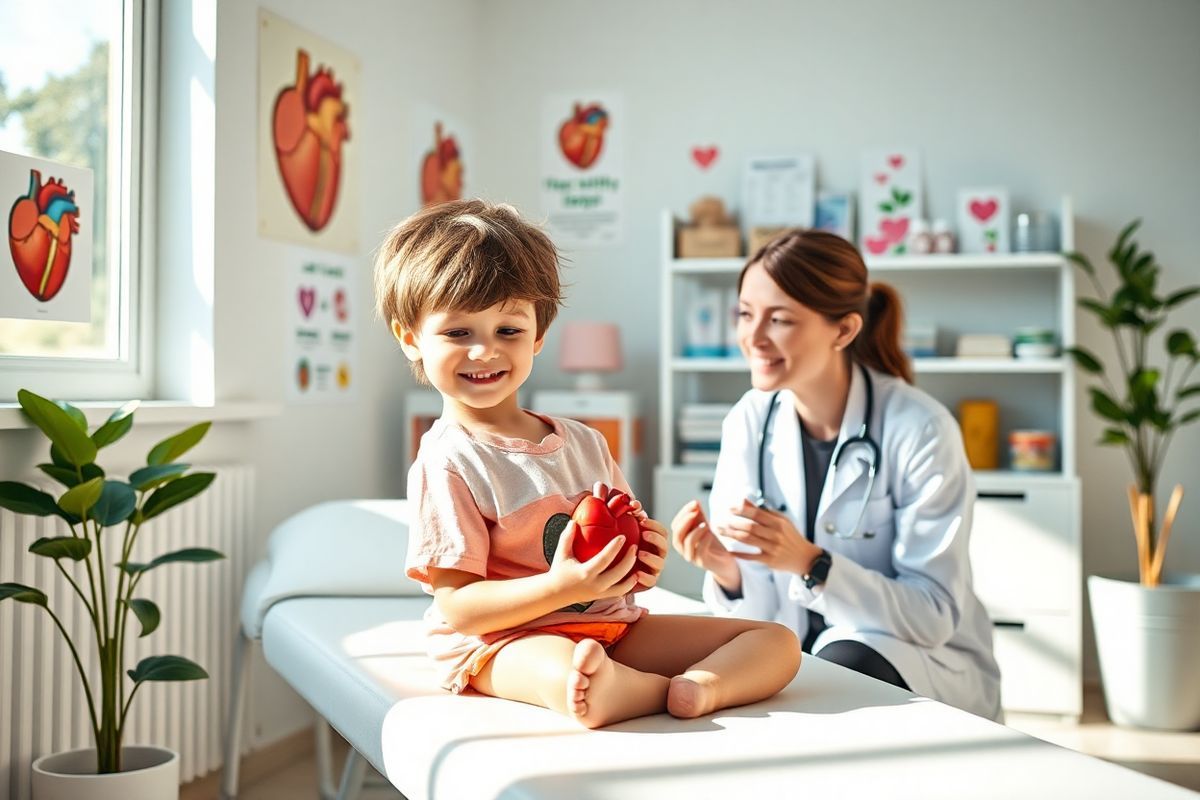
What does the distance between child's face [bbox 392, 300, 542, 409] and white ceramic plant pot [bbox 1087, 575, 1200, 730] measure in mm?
2576

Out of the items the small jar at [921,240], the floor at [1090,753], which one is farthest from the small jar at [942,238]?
the floor at [1090,753]

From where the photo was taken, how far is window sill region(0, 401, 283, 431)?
2062 millimetres

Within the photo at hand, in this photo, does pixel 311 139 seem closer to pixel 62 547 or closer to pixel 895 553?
pixel 62 547

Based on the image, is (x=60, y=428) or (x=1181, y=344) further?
(x=1181, y=344)

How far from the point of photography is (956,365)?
11.6 ft

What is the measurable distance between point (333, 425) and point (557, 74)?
1.76 metres

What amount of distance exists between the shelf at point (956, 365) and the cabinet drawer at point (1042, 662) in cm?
78

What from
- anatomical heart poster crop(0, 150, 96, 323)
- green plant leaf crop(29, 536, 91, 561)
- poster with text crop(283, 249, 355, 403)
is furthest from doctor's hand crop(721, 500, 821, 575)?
poster with text crop(283, 249, 355, 403)

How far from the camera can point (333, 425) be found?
3.27m

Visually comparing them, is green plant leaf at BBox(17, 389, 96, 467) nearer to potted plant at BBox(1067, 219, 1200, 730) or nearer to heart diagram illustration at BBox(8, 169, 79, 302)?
heart diagram illustration at BBox(8, 169, 79, 302)

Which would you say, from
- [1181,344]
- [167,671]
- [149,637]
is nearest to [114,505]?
[167,671]

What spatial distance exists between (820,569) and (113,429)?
126 cm

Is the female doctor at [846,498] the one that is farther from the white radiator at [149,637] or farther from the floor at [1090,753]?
the white radiator at [149,637]

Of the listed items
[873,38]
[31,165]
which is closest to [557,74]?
[873,38]
